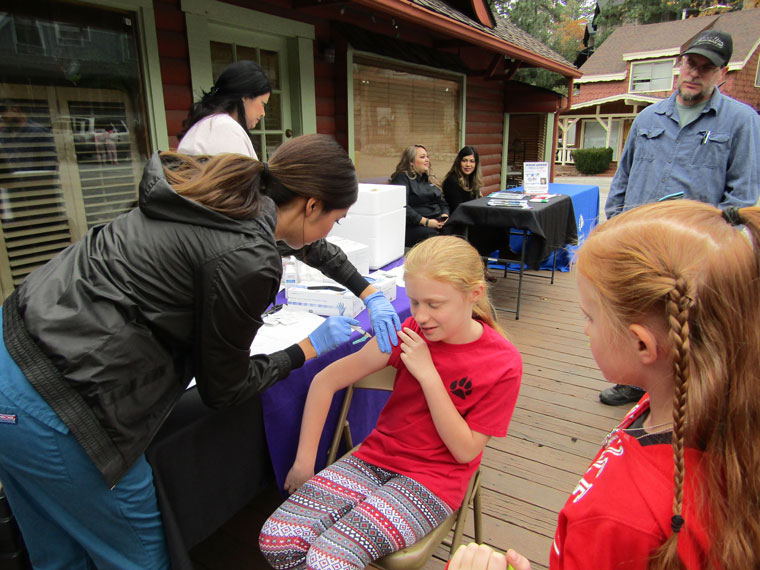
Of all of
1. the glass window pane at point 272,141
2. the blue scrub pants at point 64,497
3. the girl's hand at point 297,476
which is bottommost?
the girl's hand at point 297,476

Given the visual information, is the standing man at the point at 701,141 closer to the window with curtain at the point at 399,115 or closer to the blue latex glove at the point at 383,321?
the blue latex glove at the point at 383,321

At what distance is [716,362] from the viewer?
627mm

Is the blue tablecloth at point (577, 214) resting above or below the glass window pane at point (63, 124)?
below

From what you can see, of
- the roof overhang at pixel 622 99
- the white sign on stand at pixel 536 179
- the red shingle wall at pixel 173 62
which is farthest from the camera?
the roof overhang at pixel 622 99

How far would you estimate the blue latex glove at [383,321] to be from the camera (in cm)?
159

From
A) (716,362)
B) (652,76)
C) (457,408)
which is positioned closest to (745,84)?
(652,76)

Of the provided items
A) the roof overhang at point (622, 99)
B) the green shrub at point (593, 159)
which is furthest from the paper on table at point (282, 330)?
the green shrub at point (593, 159)

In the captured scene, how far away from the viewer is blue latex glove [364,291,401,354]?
1.59m

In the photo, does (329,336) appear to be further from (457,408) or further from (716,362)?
(716,362)

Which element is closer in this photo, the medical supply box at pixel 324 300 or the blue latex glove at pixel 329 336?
the blue latex glove at pixel 329 336

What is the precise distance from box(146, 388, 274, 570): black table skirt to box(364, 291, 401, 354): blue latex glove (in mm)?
424

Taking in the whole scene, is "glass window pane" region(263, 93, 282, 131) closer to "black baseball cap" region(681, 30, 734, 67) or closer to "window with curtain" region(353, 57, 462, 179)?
"window with curtain" region(353, 57, 462, 179)

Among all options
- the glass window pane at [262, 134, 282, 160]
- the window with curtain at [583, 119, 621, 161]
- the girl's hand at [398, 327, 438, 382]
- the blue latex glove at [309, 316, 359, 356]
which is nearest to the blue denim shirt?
the girl's hand at [398, 327, 438, 382]

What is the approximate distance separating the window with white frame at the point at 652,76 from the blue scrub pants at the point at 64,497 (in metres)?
26.0
